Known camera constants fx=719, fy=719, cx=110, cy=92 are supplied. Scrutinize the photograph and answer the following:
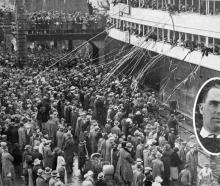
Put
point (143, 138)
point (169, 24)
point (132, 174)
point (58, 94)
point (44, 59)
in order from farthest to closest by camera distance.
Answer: point (44, 59) → point (169, 24) → point (58, 94) → point (143, 138) → point (132, 174)

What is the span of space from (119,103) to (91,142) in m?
6.17

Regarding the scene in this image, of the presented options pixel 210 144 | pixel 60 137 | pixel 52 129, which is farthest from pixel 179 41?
pixel 210 144

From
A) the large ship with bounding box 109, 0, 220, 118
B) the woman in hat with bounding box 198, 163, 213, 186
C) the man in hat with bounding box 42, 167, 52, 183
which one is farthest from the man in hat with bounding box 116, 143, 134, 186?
the large ship with bounding box 109, 0, 220, 118

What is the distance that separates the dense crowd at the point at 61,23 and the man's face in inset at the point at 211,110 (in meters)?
31.2

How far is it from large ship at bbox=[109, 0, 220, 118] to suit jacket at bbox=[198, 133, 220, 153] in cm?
934

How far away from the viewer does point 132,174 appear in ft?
63.4

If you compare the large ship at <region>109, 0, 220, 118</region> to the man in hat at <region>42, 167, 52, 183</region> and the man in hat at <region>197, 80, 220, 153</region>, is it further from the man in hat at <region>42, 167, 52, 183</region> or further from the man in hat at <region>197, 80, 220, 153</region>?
the man in hat at <region>42, 167, 52, 183</region>

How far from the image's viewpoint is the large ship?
28484 mm

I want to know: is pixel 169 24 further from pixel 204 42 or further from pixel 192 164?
pixel 192 164

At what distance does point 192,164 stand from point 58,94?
1030cm

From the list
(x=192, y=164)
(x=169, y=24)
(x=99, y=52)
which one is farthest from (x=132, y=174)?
(x=99, y=52)

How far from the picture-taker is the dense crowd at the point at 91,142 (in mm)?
18953

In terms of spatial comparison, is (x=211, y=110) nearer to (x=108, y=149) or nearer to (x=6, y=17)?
(x=108, y=149)

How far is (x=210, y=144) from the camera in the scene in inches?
690
